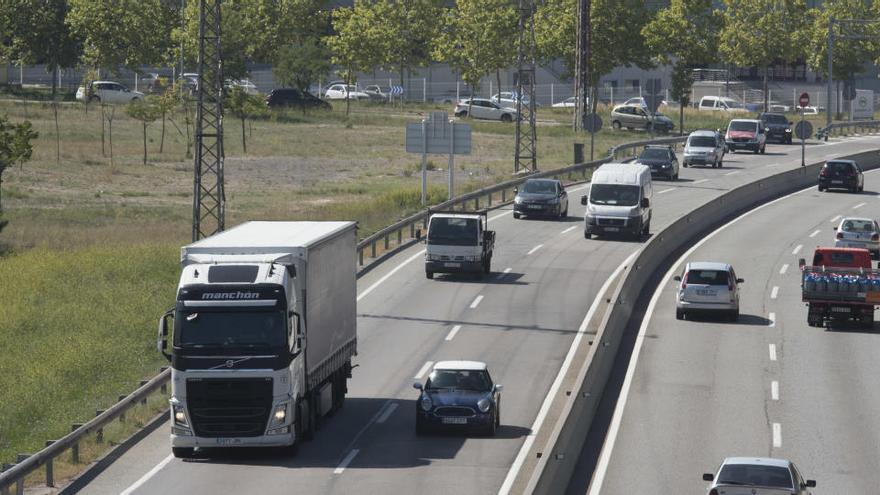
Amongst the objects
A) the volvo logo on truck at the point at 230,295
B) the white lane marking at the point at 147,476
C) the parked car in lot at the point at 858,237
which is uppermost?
the volvo logo on truck at the point at 230,295

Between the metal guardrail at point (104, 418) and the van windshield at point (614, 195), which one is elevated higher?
the van windshield at point (614, 195)

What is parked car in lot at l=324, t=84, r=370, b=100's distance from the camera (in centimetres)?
13474

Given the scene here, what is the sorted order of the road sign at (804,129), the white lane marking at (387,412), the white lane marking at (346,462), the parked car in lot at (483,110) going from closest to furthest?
the white lane marking at (346,462)
the white lane marking at (387,412)
the road sign at (804,129)
the parked car in lot at (483,110)

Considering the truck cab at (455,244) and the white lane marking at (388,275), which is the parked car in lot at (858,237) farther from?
the white lane marking at (388,275)

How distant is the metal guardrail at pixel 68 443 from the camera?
23625mm

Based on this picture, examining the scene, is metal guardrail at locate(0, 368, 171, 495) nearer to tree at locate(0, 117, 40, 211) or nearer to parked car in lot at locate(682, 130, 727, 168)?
tree at locate(0, 117, 40, 211)

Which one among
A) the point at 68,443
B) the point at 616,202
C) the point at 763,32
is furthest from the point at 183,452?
the point at 763,32

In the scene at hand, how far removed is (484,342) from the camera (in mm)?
38719

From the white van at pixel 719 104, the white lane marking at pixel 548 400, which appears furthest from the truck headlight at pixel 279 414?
the white van at pixel 719 104

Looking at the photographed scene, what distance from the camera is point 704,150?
3123 inches

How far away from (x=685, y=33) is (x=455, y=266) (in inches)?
2696

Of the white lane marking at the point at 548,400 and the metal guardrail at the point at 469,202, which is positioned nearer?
the white lane marking at the point at 548,400

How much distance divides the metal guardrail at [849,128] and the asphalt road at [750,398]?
150 feet

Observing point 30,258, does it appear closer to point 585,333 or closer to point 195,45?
point 585,333
